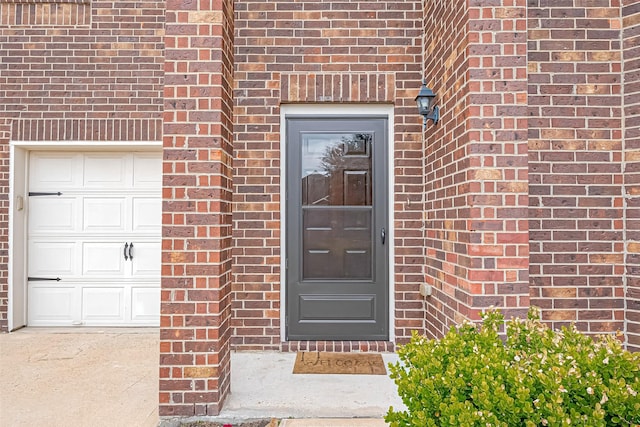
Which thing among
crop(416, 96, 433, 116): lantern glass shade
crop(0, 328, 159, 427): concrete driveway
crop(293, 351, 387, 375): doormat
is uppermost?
crop(416, 96, 433, 116): lantern glass shade

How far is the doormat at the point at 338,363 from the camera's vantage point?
10.6 ft

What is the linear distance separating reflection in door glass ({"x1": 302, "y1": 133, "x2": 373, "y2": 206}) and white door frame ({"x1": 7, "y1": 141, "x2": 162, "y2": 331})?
1881 millimetres

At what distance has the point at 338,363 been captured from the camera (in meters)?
3.37

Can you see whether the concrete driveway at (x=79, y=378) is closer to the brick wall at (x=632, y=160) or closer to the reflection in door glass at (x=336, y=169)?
the reflection in door glass at (x=336, y=169)

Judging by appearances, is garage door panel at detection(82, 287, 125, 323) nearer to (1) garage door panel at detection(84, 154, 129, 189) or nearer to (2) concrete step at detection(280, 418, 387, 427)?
(1) garage door panel at detection(84, 154, 129, 189)

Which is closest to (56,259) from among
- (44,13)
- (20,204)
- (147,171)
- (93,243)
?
(93,243)

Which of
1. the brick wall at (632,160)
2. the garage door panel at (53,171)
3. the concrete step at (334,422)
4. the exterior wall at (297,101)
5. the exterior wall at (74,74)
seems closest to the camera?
the concrete step at (334,422)

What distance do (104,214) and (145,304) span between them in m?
1.17

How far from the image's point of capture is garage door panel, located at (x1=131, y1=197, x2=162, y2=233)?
15.8 ft

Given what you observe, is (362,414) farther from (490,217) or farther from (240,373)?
(490,217)

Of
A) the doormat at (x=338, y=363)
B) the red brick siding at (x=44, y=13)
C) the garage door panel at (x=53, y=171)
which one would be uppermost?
the red brick siding at (x=44, y=13)

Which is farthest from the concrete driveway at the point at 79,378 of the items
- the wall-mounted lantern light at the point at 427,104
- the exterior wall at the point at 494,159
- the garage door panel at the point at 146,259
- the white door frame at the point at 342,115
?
the wall-mounted lantern light at the point at 427,104

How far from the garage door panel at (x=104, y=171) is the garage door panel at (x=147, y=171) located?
0.14 m

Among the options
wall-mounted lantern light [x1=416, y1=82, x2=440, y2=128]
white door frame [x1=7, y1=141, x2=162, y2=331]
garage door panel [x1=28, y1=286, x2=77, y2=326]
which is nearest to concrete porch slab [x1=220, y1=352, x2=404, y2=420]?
wall-mounted lantern light [x1=416, y1=82, x2=440, y2=128]
